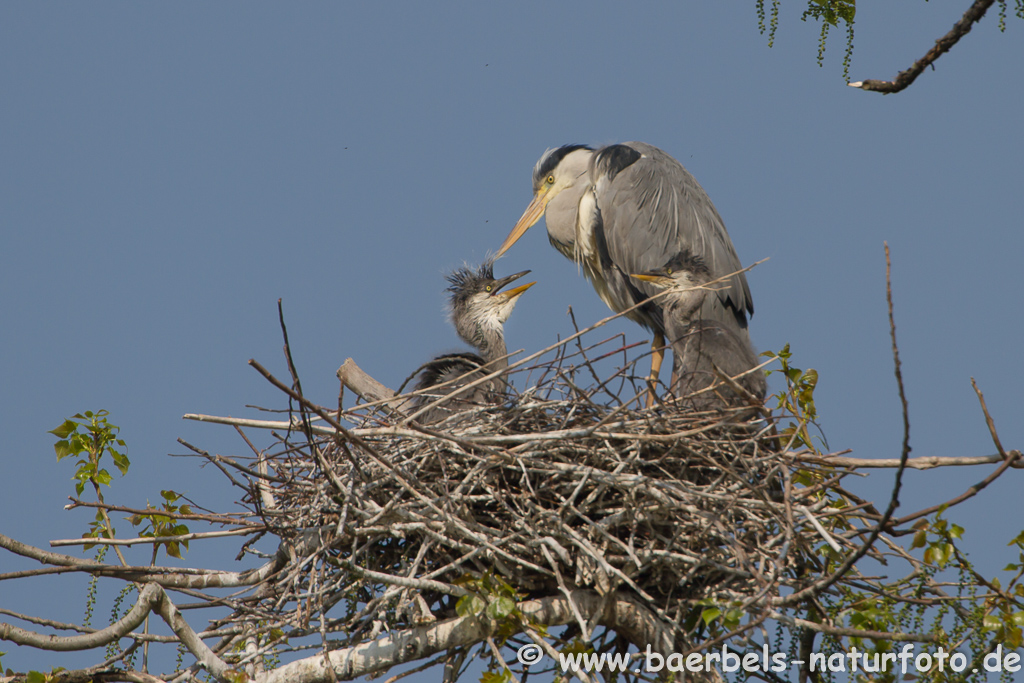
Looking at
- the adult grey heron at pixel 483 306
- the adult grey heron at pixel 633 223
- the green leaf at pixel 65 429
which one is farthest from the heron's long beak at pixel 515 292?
the green leaf at pixel 65 429

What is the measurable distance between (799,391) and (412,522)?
5.24ft

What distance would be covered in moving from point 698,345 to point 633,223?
1705 millimetres

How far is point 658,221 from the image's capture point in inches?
228

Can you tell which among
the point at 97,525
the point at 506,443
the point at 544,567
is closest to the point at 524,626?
the point at 544,567

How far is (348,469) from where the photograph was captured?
340 centimetres

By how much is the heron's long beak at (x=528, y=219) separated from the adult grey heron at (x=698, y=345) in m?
1.92

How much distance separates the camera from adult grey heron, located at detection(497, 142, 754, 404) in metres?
5.65

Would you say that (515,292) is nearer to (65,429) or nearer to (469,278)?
(469,278)

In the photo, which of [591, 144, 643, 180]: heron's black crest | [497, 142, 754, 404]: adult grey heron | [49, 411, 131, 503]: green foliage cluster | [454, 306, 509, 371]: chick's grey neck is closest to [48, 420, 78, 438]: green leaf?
[49, 411, 131, 503]: green foliage cluster

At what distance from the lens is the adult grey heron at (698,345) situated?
4.02 metres

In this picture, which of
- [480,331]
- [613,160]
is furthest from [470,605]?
[613,160]

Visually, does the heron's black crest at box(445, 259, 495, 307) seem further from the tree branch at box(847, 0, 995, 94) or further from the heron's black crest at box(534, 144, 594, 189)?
the tree branch at box(847, 0, 995, 94)

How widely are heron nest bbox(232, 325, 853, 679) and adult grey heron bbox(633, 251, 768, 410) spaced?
395 millimetres

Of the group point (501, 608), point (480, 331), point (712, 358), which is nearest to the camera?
point (501, 608)
